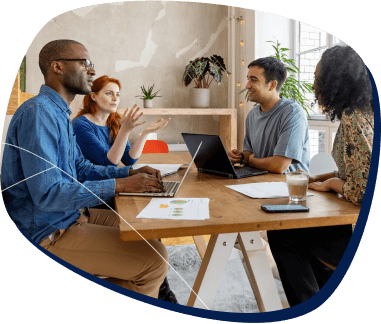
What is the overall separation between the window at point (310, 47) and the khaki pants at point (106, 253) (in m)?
0.42

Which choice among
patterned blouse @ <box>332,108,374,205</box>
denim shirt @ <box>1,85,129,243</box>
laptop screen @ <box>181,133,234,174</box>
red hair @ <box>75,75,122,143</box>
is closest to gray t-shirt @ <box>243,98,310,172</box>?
laptop screen @ <box>181,133,234,174</box>

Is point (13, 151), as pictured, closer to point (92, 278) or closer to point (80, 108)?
point (80, 108)

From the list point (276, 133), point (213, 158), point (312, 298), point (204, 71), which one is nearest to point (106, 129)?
point (204, 71)

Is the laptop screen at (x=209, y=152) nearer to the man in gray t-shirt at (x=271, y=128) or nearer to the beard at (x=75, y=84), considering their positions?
the man in gray t-shirt at (x=271, y=128)

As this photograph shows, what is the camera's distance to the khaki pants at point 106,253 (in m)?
0.63

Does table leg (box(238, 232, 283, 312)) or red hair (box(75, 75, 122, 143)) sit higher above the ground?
red hair (box(75, 75, 122, 143))

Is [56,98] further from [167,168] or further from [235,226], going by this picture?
[167,168]

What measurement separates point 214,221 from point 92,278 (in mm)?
256

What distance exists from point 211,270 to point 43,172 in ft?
1.10

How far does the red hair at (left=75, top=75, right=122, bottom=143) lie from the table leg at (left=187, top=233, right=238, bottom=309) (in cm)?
28

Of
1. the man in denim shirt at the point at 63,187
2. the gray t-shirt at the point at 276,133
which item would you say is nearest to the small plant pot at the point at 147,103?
the man in denim shirt at the point at 63,187

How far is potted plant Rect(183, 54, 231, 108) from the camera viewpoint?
0.66m

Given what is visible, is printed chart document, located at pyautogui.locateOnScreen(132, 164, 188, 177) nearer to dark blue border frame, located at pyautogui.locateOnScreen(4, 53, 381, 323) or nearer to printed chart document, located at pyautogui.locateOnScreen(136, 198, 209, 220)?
printed chart document, located at pyautogui.locateOnScreen(136, 198, 209, 220)

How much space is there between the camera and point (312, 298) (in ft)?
2.12
